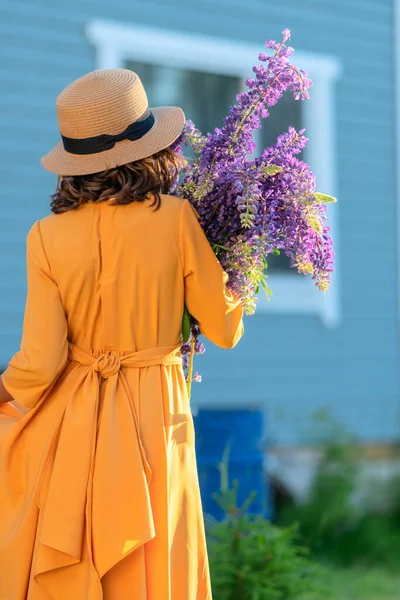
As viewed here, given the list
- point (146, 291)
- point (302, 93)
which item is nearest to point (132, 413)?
point (146, 291)

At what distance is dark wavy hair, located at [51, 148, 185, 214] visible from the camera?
95.4 inches

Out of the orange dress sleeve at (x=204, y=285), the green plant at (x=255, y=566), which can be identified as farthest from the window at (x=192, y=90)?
the orange dress sleeve at (x=204, y=285)

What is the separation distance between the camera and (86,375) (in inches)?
97.3

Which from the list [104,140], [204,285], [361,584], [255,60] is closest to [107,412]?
[204,285]

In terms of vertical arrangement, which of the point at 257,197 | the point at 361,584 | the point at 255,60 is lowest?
the point at 361,584

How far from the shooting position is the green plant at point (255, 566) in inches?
150

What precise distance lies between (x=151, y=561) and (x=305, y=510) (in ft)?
12.4

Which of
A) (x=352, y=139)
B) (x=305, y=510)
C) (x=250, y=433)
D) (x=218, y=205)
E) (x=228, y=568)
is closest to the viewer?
(x=218, y=205)

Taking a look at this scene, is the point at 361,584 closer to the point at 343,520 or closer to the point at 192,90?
the point at 343,520

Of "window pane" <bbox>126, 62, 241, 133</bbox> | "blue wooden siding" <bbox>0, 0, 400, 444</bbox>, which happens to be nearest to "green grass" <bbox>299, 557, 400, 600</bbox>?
"blue wooden siding" <bbox>0, 0, 400, 444</bbox>

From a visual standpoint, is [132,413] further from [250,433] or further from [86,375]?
[250,433]

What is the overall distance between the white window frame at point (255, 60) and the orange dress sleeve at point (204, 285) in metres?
4.97

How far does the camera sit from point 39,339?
2.37m

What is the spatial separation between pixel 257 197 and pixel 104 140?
427 mm
